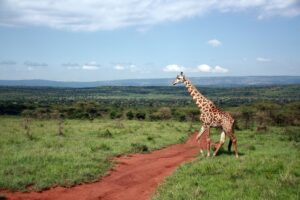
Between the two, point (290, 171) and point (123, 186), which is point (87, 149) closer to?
point (123, 186)

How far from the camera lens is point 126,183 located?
502 inches

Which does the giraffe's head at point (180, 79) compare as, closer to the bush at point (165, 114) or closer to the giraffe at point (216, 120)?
the giraffe at point (216, 120)

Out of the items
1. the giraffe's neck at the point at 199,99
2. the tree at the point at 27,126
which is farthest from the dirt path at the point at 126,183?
the tree at the point at 27,126

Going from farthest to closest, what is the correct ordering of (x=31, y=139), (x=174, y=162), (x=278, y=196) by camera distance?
(x=31, y=139), (x=174, y=162), (x=278, y=196)

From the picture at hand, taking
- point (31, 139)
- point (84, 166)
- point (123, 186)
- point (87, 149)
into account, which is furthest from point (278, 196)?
point (31, 139)

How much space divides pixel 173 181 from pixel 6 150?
348 inches

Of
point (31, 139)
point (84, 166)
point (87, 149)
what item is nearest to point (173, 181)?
point (84, 166)

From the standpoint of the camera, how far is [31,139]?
22094 millimetres

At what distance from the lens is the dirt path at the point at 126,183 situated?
1135 centimetres

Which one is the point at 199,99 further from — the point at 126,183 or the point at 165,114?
the point at 165,114

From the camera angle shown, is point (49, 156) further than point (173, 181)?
Yes

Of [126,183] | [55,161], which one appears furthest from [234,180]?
[55,161]

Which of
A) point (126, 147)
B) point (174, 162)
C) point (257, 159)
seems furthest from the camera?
point (126, 147)

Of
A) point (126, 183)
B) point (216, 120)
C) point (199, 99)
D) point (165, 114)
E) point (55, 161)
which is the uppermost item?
point (199, 99)
